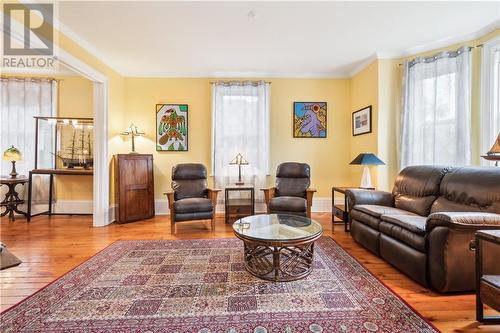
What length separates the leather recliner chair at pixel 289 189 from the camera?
3.58 m

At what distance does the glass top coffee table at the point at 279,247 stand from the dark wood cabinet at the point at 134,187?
97.0 inches

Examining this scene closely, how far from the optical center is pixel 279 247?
1.98 m

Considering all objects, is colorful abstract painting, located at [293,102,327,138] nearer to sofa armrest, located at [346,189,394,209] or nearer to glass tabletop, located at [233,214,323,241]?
sofa armrest, located at [346,189,394,209]

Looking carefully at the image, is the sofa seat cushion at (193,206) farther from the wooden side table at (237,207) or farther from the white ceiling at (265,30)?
the white ceiling at (265,30)

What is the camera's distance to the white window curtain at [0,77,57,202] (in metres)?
4.21

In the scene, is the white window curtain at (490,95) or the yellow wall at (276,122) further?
the yellow wall at (276,122)

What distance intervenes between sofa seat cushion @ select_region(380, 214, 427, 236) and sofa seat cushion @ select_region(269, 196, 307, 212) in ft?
4.00

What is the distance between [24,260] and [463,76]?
558 centimetres

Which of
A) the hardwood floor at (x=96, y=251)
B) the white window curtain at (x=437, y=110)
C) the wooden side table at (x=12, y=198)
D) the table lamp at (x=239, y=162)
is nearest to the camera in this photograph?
the hardwood floor at (x=96, y=251)

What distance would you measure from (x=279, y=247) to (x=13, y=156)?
480 cm

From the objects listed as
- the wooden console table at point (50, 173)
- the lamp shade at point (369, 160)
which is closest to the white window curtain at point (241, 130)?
the lamp shade at point (369, 160)

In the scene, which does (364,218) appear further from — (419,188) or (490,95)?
(490,95)

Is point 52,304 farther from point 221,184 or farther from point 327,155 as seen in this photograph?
point 327,155

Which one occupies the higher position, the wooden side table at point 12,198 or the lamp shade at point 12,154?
the lamp shade at point 12,154
